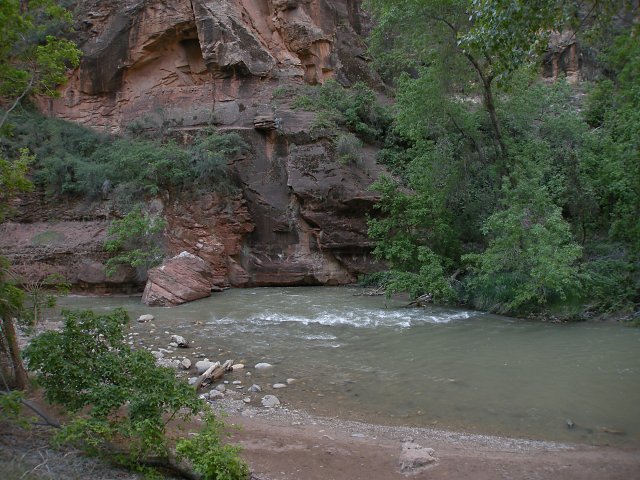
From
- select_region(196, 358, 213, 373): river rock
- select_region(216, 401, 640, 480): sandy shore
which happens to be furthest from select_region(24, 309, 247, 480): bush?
select_region(196, 358, 213, 373): river rock

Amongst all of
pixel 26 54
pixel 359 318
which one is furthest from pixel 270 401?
pixel 359 318

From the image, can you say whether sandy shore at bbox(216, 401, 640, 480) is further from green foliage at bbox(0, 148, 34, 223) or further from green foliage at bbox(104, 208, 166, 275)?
green foliage at bbox(104, 208, 166, 275)

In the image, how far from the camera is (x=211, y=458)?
457 cm

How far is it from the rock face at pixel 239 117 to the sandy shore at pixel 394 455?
10.5 meters

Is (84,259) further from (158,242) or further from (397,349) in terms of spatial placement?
(397,349)

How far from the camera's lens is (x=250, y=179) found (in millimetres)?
21109

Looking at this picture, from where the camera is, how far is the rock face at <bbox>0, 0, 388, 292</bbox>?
1978 cm

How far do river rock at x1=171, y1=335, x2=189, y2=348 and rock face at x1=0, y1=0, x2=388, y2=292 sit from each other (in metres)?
5.15

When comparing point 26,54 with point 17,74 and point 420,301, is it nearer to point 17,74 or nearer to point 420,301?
point 17,74

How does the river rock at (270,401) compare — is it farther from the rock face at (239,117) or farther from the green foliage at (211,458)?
the rock face at (239,117)

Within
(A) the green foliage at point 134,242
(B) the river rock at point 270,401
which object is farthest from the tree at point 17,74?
(A) the green foliage at point 134,242

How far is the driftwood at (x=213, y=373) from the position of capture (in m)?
8.25

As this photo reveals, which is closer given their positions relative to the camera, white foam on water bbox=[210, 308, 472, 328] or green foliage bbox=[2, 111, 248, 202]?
white foam on water bbox=[210, 308, 472, 328]

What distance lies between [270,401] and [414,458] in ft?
8.87
